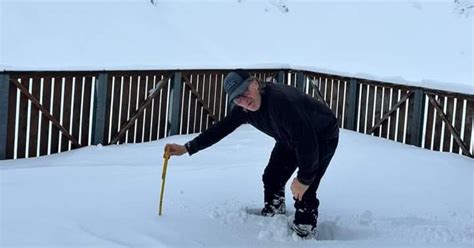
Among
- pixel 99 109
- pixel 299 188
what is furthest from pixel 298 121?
pixel 99 109

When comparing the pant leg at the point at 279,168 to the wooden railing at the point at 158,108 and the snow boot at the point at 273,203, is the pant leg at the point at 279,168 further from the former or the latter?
the wooden railing at the point at 158,108

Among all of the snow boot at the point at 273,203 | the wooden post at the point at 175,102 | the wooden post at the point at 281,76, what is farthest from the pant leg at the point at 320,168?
the wooden post at the point at 281,76

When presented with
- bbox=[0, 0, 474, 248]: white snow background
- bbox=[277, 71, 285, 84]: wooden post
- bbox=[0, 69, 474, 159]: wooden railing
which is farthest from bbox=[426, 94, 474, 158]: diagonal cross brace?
bbox=[277, 71, 285, 84]: wooden post

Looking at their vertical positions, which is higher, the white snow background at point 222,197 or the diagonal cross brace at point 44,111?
the diagonal cross brace at point 44,111

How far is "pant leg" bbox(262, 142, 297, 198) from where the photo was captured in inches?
212

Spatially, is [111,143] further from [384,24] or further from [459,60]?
[384,24]

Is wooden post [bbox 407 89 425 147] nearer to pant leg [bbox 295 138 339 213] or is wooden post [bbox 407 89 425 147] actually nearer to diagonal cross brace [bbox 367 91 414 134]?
diagonal cross brace [bbox 367 91 414 134]

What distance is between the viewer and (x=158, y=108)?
1033cm

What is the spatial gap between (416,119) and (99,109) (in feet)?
13.8

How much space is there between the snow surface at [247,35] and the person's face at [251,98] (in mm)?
13940

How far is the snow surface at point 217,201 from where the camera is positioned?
15.9 ft

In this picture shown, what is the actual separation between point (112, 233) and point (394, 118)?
647 centimetres

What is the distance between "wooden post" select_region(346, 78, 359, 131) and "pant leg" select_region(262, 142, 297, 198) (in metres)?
5.85

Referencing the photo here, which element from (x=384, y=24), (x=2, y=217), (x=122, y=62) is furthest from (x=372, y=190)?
(x=384, y=24)
